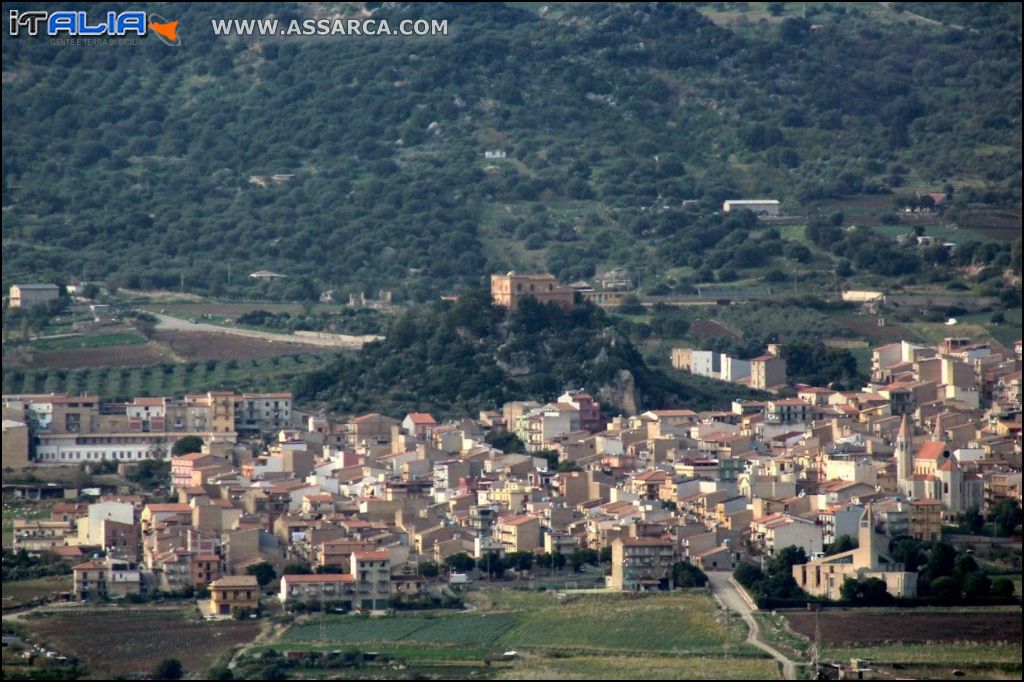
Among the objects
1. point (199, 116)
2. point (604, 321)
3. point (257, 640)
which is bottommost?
point (257, 640)

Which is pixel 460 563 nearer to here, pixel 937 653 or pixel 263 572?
pixel 263 572

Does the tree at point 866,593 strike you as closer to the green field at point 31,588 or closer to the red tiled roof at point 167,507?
the green field at point 31,588

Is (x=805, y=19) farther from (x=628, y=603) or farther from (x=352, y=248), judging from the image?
(x=628, y=603)

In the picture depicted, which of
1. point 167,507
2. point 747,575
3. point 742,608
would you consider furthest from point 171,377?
point 742,608

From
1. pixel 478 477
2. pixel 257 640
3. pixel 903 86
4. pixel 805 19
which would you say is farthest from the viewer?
pixel 805 19

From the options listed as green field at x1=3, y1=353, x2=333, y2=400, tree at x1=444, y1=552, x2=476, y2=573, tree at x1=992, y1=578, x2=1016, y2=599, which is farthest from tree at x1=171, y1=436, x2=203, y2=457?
tree at x1=992, y1=578, x2=1016, y2=599

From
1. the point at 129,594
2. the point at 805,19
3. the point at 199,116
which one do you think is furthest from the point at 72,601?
A: the point at 805,19

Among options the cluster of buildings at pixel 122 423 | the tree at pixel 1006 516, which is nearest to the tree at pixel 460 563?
the tree at pixel 1006 516
